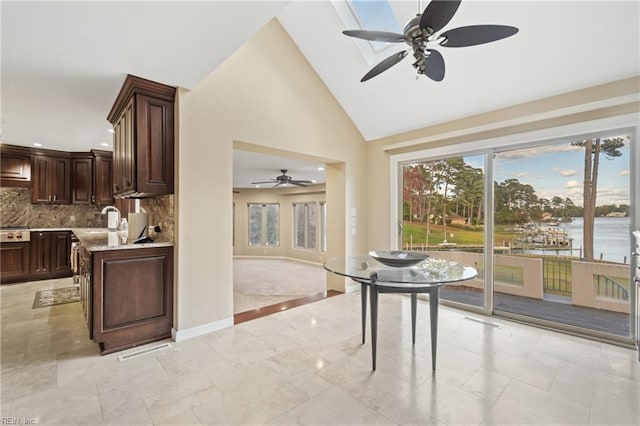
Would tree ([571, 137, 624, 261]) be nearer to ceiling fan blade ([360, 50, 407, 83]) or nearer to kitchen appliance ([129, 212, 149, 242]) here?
ceiling fan blade ([360, 50, 407, 83])

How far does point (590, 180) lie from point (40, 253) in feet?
27.8

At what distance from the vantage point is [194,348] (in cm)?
275

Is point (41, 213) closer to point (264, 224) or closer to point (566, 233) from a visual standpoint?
point (264, 224)

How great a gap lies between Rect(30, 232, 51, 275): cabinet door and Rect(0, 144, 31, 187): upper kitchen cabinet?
106cm

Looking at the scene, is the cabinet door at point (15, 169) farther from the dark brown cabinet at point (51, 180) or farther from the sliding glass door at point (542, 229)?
the sliding glass door at point (542, 229)

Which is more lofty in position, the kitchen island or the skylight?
the skylight

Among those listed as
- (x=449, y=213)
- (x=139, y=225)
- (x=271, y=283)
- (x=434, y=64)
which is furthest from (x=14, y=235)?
(x=449, y=213)

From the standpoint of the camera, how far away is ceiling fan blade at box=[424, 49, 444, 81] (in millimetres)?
2227

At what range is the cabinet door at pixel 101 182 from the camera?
5.99 metres

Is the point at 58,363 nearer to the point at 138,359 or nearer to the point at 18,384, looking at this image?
the point at 18,384

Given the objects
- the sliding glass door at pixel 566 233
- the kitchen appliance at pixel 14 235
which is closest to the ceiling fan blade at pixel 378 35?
the sliding glass door at pixel 566 233

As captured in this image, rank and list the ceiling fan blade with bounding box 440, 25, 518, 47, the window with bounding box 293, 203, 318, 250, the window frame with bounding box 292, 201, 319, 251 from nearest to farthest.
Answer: the ceiling fan blade with bounding box 440, 25, 518, 47, the window frame with bounding box 292, 201, 319, 251, the window with bounding box 293, 203, 318, 250

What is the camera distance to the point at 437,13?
1.75 m

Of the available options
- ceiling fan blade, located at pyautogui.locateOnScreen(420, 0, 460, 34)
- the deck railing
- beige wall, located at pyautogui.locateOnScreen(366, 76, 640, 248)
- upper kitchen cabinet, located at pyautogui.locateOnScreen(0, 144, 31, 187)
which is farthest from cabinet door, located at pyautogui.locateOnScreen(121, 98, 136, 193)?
the deck railing
